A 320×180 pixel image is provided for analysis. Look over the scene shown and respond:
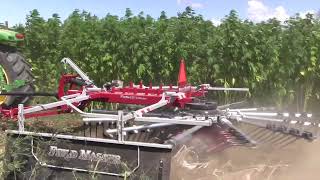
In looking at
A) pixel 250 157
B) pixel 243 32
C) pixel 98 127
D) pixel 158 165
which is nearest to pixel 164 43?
pixel 243 32

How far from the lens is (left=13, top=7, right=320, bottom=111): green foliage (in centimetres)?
897

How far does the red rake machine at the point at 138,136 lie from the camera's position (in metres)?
3.72

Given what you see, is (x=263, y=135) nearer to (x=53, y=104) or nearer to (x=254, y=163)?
(x=254, y=163)

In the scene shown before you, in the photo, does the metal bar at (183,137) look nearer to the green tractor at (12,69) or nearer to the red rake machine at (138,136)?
the red rake machine at (138,136)

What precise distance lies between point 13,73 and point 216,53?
3.75 metres

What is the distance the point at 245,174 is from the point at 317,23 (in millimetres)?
6270

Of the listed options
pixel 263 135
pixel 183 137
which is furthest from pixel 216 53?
pixel 183 137

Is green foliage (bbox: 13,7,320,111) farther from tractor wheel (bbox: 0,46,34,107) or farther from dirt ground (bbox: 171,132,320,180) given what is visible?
dirt ground (bbox: 171,132,320,180)

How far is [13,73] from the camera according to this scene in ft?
22.0

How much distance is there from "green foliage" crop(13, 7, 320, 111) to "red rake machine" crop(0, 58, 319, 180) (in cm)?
379

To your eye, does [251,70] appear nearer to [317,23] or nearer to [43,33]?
[317,23]

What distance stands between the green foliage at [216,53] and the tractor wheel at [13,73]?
280 cm

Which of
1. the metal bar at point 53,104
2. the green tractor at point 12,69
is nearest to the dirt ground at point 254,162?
the metal bar at point 53,104

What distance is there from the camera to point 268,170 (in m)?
4.18
